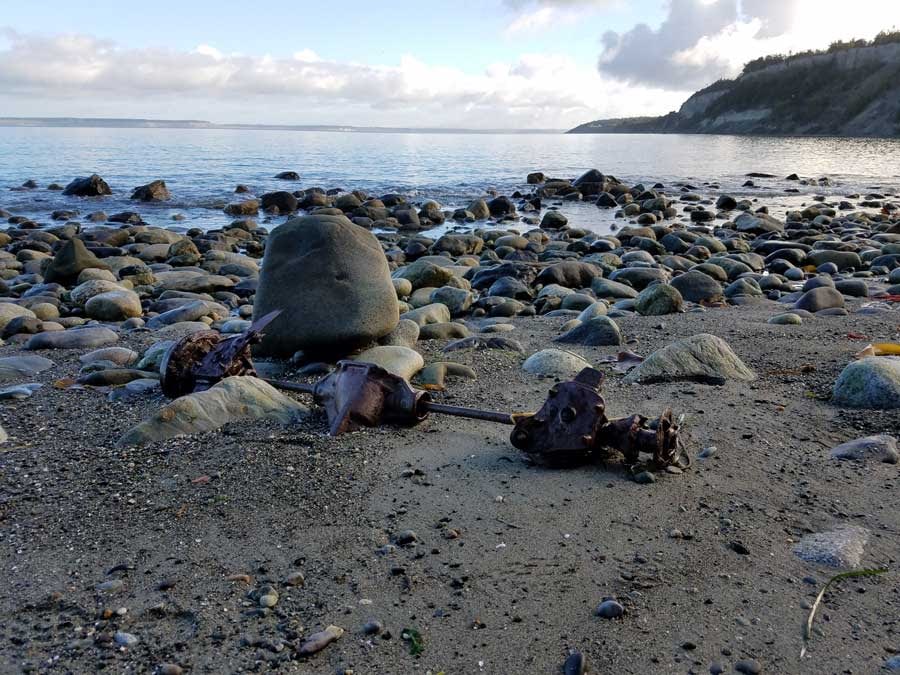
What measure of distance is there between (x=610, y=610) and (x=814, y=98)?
7712cm

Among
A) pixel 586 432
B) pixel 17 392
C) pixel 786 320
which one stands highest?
pixel 586 432

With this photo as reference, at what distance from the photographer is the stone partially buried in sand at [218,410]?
141 inches

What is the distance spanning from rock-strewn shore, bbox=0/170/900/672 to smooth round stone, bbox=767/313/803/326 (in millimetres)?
80

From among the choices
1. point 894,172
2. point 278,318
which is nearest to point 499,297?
point 278,318

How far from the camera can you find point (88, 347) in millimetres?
5844

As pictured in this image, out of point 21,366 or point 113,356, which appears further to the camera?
point 113,356

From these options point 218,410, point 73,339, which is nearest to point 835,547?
point 218,410

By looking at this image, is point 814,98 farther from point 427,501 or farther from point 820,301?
point 427,501

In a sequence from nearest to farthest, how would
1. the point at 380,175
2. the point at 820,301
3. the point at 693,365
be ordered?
1. the point at 693,365
2. the point at 820,301
3. the point at 380,175

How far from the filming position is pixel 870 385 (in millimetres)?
4039

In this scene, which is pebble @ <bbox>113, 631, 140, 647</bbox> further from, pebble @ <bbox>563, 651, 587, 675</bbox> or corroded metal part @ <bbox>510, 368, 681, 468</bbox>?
corroded metal part @ <bbox>510, 368, 681, 468</bbox>

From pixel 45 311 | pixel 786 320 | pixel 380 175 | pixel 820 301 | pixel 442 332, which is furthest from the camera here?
pixel 380 175

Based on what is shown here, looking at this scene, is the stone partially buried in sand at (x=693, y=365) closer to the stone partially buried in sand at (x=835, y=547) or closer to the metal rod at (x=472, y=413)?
the metal rod at (x=472, y=413)

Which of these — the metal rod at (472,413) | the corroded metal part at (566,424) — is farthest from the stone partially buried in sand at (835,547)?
the metal rod at (472,413)
